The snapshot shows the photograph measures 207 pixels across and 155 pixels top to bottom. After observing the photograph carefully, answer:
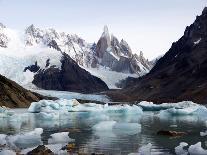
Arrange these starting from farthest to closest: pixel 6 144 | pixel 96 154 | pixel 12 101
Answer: pixel 12 101
pixel 6 144
pixel 96 154

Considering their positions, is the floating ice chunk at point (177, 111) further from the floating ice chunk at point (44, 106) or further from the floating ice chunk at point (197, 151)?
the floating ice chunk at point (197, 151)

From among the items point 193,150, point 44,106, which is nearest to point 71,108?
point 44,106

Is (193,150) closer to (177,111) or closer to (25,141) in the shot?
(25,141)

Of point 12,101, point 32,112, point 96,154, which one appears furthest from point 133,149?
point 12,101

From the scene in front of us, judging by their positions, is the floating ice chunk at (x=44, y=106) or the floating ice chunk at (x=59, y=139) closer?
the floating ice chunk at (x=59, y=139)

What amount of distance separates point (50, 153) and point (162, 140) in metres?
17.0

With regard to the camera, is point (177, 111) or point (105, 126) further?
point (177, 111)

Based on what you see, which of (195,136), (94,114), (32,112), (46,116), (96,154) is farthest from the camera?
(32,112)

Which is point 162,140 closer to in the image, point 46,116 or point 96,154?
point 96,154

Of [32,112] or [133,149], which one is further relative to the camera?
[32,112]

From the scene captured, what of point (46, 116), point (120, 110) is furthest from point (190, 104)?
point (46, 116)

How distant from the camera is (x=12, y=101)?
191 meters

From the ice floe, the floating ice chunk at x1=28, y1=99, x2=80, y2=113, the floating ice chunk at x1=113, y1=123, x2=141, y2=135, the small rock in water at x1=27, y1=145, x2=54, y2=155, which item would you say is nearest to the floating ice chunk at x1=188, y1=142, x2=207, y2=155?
the ice floe

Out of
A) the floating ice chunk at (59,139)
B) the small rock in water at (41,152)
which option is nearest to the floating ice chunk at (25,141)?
the floating ice chunk at (59,139)
